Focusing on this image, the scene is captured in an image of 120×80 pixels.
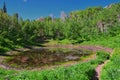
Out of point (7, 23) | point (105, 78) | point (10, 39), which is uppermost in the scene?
point (7, 23)

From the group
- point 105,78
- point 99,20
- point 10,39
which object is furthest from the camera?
point 99,20

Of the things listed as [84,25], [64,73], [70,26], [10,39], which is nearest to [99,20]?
[84,25]

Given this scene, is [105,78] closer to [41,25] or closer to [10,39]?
[10,39]

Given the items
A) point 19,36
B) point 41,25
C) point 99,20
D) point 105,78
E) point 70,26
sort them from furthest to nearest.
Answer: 1. point 41,25
2. point 99,20
3. point 70,26
4. point 19,36
5. point 105,78

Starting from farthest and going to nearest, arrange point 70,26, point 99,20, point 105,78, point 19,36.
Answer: point 99,20, point 70,26, point 19,36, point 105,78

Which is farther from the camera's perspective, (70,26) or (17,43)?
(70,26)

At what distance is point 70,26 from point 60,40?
27.4ft

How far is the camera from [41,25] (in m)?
134

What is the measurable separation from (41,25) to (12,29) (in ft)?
113

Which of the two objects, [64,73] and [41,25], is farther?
[41,25]

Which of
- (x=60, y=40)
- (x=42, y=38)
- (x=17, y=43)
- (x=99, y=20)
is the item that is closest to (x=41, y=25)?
(x=42, y=38)

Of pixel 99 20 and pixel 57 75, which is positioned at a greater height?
pixel 99 20

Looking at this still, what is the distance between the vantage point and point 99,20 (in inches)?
4948

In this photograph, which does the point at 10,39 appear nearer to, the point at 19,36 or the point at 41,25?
the point at 19,36
